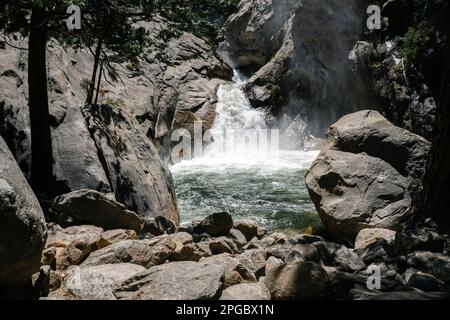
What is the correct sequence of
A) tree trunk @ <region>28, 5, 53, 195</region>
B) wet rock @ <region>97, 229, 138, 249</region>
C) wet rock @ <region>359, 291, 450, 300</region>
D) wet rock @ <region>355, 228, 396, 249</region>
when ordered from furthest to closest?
tree trunk @ <region>28, 5, 53, 195</region> < wet rock @ <region>355, 228, 396, 249</region> < wet rock @ <region>97, 229, 138, 249</region> < wet rock @ <region>359, 291, 450, 300</region>

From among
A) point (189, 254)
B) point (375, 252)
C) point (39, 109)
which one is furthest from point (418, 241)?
point (39, 109)

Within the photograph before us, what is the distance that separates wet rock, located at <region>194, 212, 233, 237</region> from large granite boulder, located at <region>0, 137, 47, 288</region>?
441 centimetres

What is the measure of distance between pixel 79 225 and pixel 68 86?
14.9 feet

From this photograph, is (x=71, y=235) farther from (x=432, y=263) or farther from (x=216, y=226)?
(x=432, y=263)

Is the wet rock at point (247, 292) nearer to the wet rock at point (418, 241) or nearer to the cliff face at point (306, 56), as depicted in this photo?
the wet rock at point (418, 241)

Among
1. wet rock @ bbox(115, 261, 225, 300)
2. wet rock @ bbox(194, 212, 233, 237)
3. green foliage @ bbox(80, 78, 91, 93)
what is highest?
green foliage @ bbox(80, 78, 91, 93)

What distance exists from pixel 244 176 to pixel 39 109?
8.98m

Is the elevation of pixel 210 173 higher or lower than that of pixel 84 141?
lower

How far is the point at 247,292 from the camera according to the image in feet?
14.1

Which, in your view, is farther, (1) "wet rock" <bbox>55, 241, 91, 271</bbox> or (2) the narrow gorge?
(1) "wet rock" <bbox>55, 241, 91, 271</bbox>

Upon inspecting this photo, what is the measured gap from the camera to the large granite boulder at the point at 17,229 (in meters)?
3.52

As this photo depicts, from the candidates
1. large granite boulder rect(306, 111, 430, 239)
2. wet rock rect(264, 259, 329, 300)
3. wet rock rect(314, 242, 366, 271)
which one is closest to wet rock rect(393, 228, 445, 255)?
wet rock rect(314, 242, 366, 271)

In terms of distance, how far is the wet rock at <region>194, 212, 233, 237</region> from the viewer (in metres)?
8.12

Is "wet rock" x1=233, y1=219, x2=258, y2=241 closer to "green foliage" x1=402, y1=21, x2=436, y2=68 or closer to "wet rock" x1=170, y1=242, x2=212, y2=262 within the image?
"wet rock" x1=170, y1=242, x2=212, y2=262
